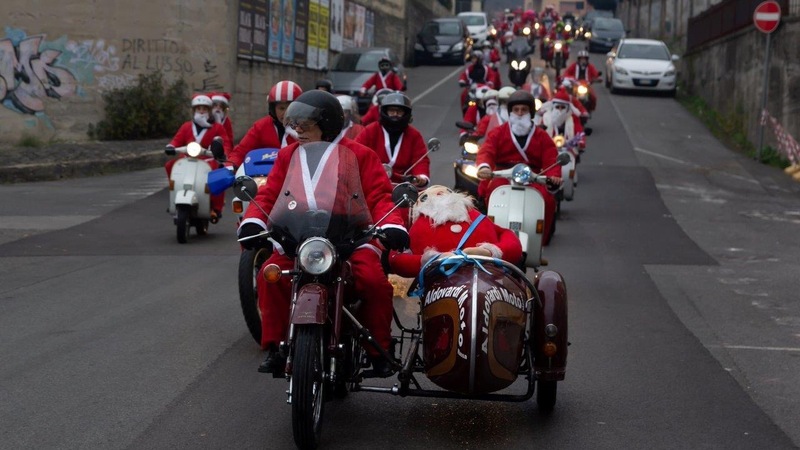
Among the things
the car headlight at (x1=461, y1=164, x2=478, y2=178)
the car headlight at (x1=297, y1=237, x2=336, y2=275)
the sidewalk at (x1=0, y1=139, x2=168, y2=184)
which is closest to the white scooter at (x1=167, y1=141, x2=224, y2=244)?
the car headlight at (x1=461, y1=164, x2=478, y2=178)

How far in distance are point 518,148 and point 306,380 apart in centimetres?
720

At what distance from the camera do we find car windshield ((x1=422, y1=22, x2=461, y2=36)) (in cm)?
5503

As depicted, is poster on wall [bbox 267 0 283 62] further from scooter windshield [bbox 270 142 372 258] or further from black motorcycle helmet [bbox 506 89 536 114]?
scooter windshield [bbox 270 142 372 258]

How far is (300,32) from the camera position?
36938 mm

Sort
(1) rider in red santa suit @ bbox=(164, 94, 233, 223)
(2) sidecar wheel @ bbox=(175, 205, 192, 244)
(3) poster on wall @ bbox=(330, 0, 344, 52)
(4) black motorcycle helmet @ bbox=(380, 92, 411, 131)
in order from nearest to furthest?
(4) black motorcycle helmet @ bbox=(380, 92, 411, 131)
(2) sidecar wheel @ bbox=(175, 205, 192, 244)
(1) rider in red santa suit @ bbox=(164, 94, 233, 223)
(3) poster on wall @ bbox=(330, 0, 344, 52)

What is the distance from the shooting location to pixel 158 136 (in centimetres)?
2727

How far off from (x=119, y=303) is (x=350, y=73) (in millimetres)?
24861

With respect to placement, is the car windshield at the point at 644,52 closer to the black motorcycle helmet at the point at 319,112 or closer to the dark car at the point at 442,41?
the dark car at the point at 442,41

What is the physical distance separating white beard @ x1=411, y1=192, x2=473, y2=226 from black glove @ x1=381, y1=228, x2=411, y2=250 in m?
0.77

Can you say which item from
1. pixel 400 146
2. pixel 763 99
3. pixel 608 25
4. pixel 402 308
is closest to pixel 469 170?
pixel 400 146

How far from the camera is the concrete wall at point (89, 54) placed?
26219 mm

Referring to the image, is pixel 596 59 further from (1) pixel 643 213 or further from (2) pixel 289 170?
Answer: (2) pixel 289 170

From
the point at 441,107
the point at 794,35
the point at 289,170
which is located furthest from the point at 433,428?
the point at 441,107

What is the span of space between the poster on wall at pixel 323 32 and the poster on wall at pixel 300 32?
6.47 ft
